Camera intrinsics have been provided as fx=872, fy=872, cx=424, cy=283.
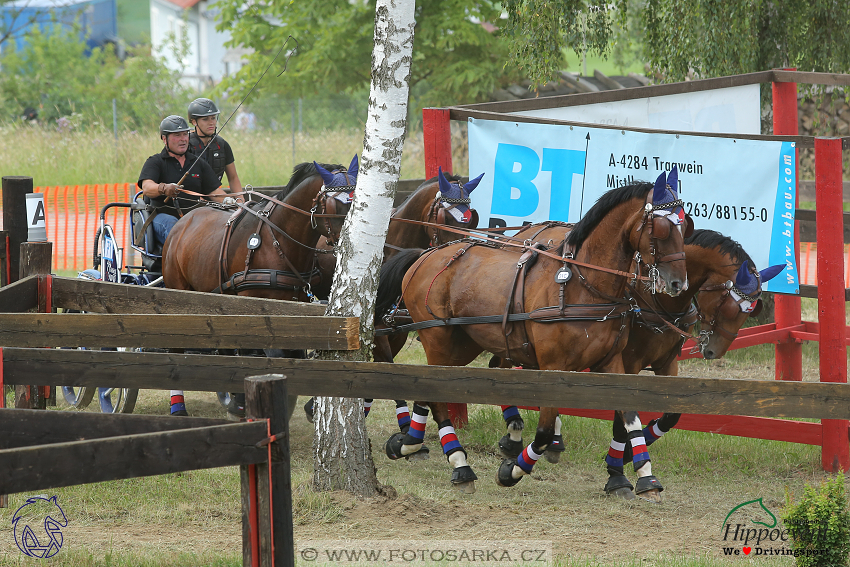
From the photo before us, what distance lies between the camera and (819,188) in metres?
6.40

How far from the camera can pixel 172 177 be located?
8.58 m

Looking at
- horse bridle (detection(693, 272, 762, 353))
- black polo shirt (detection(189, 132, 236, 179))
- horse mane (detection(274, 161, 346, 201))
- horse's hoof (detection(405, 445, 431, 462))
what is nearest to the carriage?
black polo shirt (detection(189, 132, 236, 179))

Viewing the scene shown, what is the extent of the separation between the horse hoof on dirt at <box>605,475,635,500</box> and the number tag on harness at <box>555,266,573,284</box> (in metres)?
1.47

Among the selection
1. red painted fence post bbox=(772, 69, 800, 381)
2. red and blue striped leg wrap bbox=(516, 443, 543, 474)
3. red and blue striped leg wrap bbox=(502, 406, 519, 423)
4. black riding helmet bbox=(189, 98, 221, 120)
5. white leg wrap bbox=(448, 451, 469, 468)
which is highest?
black riding helmet bbox=(189, 98, 221, 120)

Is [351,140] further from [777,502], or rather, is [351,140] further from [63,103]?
[777,502]

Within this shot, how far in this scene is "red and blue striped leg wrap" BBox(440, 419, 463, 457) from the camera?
620 centimetres

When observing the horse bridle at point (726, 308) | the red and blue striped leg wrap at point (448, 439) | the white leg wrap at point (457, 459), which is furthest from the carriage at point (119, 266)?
the horse bridle at point (726, 308)

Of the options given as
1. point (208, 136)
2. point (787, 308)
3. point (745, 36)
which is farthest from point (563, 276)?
point (745, 36)

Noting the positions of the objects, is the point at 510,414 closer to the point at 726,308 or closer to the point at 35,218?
the point at 726,308

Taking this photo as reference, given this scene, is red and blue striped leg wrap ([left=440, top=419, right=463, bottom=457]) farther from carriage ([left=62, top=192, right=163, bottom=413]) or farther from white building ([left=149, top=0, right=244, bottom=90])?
white building ([left=149, top=0, right=244, bottom=90])

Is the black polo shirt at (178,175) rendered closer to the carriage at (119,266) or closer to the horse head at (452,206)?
the carriage at (119,266)

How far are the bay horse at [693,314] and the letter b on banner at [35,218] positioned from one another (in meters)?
4.73

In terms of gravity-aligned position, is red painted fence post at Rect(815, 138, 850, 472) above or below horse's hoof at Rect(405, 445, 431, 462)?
above

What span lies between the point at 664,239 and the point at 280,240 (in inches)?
128
